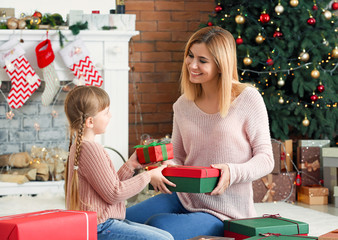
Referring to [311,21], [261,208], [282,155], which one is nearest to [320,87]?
[311,21]

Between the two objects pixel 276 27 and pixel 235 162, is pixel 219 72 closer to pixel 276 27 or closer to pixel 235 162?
pixel 235 162

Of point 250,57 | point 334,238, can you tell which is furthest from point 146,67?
point 334,238

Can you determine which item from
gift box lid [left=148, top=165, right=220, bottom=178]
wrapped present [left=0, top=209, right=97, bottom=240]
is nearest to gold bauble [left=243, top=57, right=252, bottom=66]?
gift box lid [left=148, top=165, right=220, bottom=178]

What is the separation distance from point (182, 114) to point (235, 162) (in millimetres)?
329

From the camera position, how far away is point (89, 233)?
5.25ft

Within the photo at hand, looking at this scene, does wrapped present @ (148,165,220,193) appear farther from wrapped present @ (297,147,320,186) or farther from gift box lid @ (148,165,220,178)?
wrapped present @ (297,147,320,186)

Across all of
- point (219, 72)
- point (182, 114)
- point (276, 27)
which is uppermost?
point (276, 27)

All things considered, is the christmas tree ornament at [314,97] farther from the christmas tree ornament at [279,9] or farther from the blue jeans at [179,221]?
the blue jeans at [179,221]

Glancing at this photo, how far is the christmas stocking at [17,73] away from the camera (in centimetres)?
406

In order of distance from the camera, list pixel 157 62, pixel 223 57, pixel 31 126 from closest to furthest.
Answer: pixel 223 57, pixel 31 126, pixel 157 62

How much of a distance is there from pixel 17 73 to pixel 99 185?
252cm

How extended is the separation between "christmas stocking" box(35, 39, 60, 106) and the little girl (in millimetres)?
2201

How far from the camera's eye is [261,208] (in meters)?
3.90

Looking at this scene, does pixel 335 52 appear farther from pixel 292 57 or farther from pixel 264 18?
pixel 264 18
